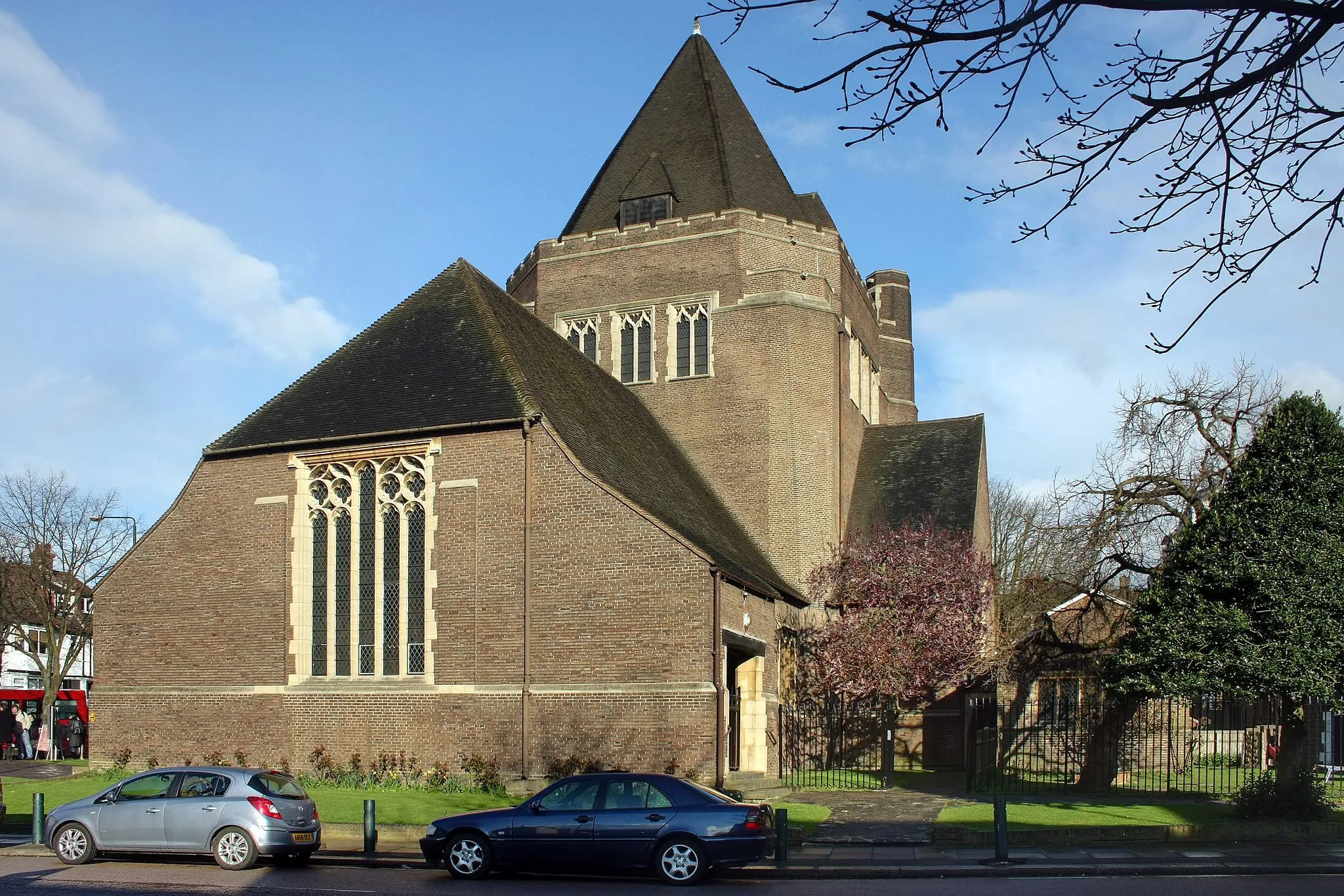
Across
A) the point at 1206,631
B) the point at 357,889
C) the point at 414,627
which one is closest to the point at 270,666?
the point at 414,627

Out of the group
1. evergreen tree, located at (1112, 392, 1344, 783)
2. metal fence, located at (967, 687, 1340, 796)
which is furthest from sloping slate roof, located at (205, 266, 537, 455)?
metal fence, located at (967, 687, 1340, 796)

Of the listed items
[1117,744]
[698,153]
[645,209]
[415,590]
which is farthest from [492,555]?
[698,153]

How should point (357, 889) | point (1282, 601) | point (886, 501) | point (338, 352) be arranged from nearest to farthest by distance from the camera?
point (357, 889)
point (1282, 601)
point (338, 352)
point (886, 501)

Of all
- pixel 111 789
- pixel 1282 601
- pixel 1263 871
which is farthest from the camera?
pixel 1282 601

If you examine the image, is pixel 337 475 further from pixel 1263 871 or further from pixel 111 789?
pixel 1263 871

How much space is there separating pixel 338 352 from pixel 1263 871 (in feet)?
66.9

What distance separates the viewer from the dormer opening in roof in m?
34.2

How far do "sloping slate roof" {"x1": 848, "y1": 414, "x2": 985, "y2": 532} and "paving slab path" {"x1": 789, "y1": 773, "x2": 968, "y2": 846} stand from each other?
27.3 ft

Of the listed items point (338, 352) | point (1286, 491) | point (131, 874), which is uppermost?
point (338, 352)

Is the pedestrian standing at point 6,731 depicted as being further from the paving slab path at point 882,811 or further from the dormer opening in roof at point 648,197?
the paving slab path at point 882,811

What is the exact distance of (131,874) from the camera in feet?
49.2

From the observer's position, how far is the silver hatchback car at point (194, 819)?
1572 cm

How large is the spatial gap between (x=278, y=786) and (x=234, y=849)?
943 mm

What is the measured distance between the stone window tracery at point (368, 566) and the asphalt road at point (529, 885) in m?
8.30
